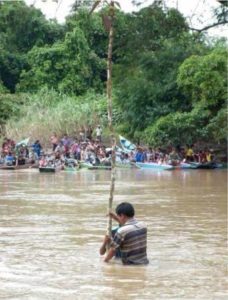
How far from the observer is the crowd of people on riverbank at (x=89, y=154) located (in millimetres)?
31203

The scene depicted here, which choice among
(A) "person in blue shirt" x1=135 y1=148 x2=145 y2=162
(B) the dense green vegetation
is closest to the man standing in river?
(B) the dense green vegetation

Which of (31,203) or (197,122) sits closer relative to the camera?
(31,203)

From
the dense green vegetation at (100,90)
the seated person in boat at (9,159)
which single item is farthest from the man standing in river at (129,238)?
the seated person in boat at (9,159)

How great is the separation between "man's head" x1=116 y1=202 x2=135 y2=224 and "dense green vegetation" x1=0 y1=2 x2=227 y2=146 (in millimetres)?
13827

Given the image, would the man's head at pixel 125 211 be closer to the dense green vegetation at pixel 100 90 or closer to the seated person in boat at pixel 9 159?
the dense green vegetation at pixel 100 90

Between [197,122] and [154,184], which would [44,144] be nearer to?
[197,122]

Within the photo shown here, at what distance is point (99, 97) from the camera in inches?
1527

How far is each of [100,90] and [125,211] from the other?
110 feet

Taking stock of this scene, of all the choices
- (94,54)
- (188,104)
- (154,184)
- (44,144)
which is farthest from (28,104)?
(154,184)

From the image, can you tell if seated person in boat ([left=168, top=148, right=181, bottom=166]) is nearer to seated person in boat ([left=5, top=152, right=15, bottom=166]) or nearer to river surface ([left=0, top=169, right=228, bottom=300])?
seated person in boat ([left=5, top=152, right=15, bottom=166])

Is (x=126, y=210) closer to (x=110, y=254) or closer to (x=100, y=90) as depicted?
(x=110, y=254)

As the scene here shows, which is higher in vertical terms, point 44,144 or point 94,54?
point 94,54

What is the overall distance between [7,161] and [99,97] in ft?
30.1

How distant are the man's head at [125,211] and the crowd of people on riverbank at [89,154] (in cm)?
2177
